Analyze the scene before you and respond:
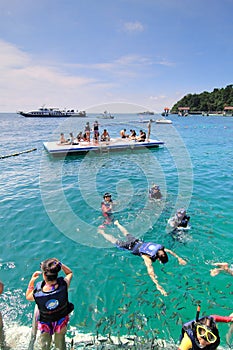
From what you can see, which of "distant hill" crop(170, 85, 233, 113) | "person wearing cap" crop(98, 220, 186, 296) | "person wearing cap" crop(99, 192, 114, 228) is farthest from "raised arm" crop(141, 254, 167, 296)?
"distant hill" crop(170, 85, 233, 113)

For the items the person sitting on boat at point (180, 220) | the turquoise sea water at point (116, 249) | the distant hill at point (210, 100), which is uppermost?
the distant hill at point (210, 100)

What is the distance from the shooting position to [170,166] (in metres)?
18.5

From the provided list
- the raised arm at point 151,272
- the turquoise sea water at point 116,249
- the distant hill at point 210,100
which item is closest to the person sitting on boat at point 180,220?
the turquoise sea water at point 116,249

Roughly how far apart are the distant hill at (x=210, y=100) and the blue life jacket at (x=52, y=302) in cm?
15522

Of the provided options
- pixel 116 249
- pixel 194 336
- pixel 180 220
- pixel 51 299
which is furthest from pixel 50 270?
pixel 180 220

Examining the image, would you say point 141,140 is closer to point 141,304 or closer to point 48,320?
point 141,304

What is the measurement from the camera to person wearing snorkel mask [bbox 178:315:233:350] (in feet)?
11.3

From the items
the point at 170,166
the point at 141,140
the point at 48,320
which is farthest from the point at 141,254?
the point at 141,140

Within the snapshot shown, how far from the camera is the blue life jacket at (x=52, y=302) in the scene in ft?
12.5

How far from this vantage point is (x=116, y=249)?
25.7ft

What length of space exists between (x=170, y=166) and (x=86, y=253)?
41.4 ft

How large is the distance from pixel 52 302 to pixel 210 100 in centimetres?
16935

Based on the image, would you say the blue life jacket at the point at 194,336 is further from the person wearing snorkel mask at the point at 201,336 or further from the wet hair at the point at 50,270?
the wet hair at the point at 50,270

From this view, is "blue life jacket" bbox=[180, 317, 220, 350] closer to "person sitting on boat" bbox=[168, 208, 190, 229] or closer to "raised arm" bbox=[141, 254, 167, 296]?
"raised arm" bbox=[141, 254, 167, 296]
